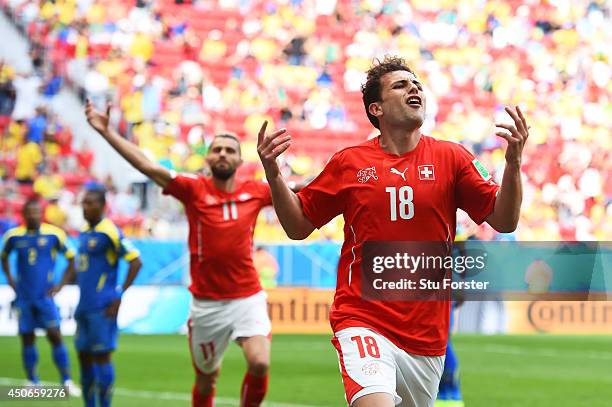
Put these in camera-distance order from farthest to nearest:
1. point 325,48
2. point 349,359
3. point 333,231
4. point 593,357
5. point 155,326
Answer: point 325,48
point 333,231
point 155,326
point 593,357
point 349,359

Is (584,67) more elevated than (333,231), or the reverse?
(584,67)

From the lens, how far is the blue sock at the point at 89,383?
9.43 m

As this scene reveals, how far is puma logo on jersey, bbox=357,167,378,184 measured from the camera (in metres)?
5.44

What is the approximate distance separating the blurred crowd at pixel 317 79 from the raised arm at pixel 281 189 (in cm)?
1515

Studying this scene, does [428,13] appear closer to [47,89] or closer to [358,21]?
[358,21]

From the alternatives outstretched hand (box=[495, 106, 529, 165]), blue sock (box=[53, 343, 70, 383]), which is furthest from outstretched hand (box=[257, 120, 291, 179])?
blue sock (box=[53, 343, 70, 383])

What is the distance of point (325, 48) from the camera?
87.6ft

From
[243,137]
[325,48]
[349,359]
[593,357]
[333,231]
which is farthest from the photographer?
[325,48]

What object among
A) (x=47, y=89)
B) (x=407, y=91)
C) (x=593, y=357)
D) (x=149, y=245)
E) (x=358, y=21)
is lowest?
(x=593, y=357)

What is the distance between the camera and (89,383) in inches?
373

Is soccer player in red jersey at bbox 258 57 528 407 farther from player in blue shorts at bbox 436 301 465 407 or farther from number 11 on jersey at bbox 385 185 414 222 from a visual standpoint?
player in blue shorts at bbox 436 301 465 407

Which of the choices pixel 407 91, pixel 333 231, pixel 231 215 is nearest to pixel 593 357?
pixel 333 231

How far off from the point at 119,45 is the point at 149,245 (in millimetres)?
7486

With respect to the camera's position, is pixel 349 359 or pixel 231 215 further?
pixel 231 215
